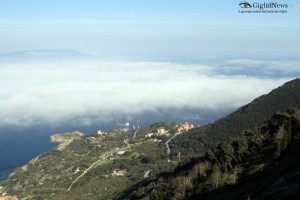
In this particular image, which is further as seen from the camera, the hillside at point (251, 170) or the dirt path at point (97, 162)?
the dirt path at point (97, 162)

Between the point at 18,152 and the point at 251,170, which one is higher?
the point at 251,170

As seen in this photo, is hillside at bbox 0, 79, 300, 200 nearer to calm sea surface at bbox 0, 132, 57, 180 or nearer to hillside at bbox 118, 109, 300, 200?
hillside at bbox 118, 109, 300, 200

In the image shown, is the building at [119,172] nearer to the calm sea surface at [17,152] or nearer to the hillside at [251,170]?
the hillside at [251,170]

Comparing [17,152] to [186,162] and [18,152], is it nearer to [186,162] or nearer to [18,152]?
[18,152]

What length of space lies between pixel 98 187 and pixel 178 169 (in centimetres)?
2711

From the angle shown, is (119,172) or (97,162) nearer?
(119,172)

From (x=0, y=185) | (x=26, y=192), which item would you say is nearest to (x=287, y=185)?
(x=26, y=192)

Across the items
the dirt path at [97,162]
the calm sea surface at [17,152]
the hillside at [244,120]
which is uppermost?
the hillside at [244,120]

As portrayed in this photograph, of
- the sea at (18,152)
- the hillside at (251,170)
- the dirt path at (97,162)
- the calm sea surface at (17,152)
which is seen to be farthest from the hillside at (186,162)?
the calm sea surface at (17,152)

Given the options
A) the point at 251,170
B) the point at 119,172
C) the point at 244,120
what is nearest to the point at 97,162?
the point at 119,172

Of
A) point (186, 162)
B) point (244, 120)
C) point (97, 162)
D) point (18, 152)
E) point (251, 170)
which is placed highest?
point (251, 170)

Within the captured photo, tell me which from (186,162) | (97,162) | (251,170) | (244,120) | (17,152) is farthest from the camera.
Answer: (17,152)

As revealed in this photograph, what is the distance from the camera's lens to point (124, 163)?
106m

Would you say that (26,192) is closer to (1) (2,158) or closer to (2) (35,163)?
(2) (35,163)
